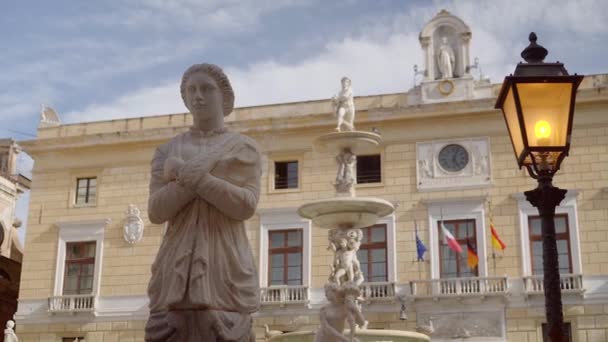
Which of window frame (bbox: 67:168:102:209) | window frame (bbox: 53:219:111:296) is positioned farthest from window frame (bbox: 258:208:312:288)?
window frame (bbox: 67:168:102:209)

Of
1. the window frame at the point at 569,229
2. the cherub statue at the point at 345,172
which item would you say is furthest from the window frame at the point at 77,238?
the window frame at the point at 569,229

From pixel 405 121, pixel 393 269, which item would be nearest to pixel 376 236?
pixel 393 269

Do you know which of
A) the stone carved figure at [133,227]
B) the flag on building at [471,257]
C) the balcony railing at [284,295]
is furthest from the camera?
the stone carved figure at [133,227]

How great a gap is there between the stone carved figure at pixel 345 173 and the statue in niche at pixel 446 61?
10635 mm

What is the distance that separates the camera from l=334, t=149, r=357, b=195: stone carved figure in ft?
59.2

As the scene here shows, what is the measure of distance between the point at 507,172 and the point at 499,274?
3.29 metres

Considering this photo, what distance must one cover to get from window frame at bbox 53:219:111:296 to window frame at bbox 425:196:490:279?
1133cm

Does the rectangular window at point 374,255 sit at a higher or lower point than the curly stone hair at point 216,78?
higher

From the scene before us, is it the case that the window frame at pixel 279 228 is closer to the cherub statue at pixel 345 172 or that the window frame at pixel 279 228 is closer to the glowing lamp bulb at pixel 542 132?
the cherub statue at pixel 345 172

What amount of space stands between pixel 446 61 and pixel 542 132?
2312 centimetres

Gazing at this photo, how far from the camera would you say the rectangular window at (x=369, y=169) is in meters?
28.4

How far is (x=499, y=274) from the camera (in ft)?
85.7

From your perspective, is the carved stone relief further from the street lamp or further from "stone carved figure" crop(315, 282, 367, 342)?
the street lamp

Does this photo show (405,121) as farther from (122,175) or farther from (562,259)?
(122,175)
